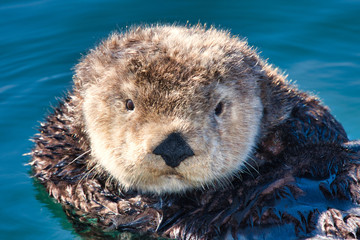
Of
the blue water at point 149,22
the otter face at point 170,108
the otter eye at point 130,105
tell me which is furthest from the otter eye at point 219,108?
the blue water at point 149,22

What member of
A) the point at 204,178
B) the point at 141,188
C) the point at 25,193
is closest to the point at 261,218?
the point at 204,178

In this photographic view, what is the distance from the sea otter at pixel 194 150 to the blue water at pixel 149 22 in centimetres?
156

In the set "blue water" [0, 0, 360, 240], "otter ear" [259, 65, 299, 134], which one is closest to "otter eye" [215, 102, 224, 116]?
"otter ear" [259, 65, 299, 134]

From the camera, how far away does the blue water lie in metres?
6.38

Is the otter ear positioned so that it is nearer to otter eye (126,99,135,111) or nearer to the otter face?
the otter face

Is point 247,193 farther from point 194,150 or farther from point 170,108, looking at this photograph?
point 170,108

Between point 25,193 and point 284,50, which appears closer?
point 25,193

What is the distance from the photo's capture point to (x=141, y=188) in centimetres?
394

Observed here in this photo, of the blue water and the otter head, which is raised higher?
the blue water

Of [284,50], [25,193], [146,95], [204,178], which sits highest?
[284,50]

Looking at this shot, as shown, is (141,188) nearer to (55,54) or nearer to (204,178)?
(204,178)

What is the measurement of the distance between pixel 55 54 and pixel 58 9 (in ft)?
3.86

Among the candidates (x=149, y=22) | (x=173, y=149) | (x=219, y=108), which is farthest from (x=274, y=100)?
(x=149, y=22)

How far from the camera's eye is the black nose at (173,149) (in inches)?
130
